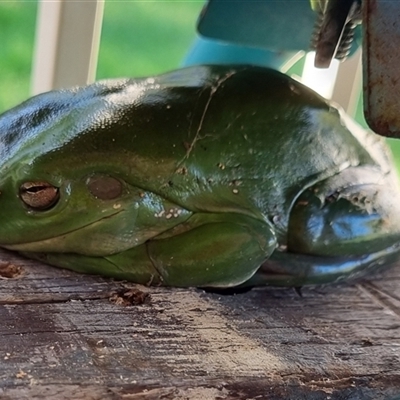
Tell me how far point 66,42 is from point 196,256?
92cm

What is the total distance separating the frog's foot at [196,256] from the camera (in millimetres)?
821

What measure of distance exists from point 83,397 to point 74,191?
0.28 meters

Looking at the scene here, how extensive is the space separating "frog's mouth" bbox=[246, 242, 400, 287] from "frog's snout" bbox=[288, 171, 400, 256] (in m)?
0.01

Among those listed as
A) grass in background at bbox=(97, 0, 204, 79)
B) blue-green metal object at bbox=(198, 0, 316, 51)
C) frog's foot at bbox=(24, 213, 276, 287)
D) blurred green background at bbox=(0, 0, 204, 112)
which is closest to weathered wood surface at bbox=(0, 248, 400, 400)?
frog's foot at bbox=(24, 213, 276, 287)

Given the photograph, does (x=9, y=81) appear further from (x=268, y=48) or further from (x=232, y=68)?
(x=232, y=68)

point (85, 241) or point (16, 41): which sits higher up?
point (16, 41)

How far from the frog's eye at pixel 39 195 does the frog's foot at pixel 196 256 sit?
0.08 m

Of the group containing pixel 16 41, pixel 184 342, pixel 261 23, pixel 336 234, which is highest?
pixel 261 23

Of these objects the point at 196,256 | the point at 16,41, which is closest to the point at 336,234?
the point at 196,256

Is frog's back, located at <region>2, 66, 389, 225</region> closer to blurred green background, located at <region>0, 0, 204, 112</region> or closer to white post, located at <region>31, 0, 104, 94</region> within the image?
white post, located at <region>31, 0, 104, 94</region>

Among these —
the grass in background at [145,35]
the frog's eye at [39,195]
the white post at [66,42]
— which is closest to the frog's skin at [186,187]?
the frog's eye at [39,195]

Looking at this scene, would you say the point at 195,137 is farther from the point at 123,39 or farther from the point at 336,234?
the point at 123,39

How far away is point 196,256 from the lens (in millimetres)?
822

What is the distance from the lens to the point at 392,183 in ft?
3.29
